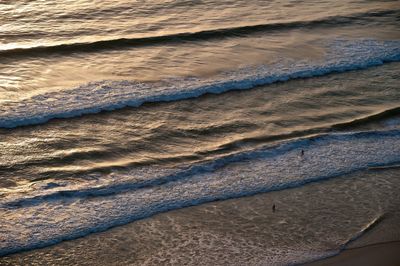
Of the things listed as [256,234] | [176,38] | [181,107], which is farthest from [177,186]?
[176,38]

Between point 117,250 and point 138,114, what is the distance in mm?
2425

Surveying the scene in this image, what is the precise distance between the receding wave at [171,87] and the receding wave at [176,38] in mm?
1011

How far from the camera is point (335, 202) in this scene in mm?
5629

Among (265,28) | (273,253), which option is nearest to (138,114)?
(273,253)

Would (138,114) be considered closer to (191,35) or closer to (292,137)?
(292,137)

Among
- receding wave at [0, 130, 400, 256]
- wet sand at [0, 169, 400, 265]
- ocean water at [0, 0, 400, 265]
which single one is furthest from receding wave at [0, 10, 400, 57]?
wet sand at [0, 169, 400, 265]

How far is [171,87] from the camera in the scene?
7.86 metres

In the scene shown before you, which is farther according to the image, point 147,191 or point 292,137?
point 292,137

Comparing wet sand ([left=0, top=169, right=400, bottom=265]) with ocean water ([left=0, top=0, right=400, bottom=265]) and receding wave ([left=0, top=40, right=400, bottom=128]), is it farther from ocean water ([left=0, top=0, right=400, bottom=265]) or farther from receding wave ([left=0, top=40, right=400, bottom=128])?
receding wave ([left=0, top=40, right=400, bottom=128])

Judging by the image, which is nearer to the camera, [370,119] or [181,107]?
[370,119]

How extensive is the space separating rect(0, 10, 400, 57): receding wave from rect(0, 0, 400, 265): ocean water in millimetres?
25

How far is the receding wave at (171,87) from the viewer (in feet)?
23.4

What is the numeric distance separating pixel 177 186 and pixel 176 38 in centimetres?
404

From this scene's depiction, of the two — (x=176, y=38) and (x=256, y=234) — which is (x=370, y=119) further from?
(x=176, y=38)
